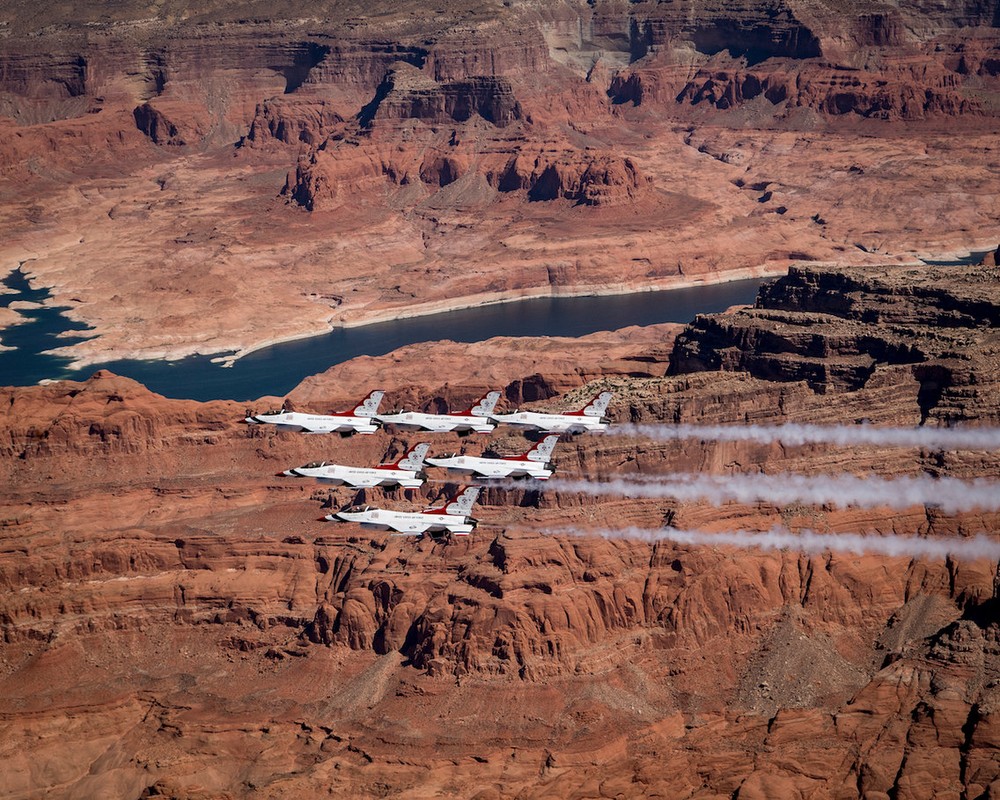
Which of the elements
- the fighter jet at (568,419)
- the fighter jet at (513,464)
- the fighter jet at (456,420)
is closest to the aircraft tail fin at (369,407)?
the fighter jet at (456,420)

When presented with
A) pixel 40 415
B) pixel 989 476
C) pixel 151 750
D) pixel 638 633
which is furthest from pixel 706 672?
pixel 40 415

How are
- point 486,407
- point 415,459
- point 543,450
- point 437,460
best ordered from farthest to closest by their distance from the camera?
point 486,407
point 415,459
point 437,460
point 543,450

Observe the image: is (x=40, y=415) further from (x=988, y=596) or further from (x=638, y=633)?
(x=988, y=596)

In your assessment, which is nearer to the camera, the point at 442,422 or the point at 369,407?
the point at 442,422

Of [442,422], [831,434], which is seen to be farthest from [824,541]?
[442,422]

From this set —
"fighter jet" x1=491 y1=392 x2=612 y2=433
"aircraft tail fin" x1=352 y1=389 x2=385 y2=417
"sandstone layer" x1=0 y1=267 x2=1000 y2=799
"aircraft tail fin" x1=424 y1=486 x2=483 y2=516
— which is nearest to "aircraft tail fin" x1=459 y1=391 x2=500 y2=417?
"fighter jet" x1=491 y1=392 x2=612 y2=433

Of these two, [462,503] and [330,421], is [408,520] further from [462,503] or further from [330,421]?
[330,421]
